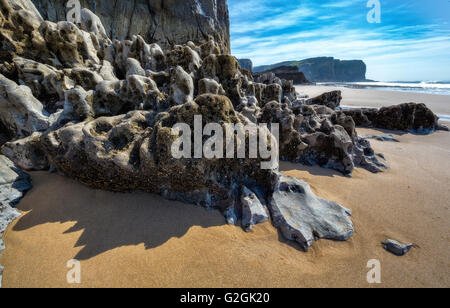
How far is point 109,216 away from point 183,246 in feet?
4.40

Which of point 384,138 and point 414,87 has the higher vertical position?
point 414,87

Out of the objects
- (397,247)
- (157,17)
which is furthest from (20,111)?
(157,17)

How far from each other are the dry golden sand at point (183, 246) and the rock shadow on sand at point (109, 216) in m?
0.02

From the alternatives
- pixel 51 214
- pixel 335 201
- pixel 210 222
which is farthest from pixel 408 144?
pixel 51 214

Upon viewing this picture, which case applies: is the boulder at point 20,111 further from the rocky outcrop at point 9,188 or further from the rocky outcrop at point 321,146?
the rocky outcrop at point 321,146

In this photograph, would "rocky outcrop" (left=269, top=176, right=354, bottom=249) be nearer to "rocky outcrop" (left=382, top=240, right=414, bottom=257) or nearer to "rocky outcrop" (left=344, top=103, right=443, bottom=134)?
"rocky outcrop" (left=382, top=240, right=414, bottom=257)

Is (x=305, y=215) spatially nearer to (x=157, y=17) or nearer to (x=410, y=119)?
(x=410, y=119)

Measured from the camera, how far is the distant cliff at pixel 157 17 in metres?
22.0

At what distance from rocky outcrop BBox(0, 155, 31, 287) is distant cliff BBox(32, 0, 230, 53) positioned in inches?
1019

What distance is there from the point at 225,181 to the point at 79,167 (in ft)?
8.95

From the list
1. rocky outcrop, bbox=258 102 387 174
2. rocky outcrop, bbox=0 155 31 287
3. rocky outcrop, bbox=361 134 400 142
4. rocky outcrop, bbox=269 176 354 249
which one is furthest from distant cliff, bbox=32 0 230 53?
rocky outcrop, bbox=361 134 400 142

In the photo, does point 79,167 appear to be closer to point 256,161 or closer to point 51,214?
point 51,214

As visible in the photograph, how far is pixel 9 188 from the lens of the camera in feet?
10.1

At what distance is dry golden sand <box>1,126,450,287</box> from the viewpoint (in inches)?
85.4
